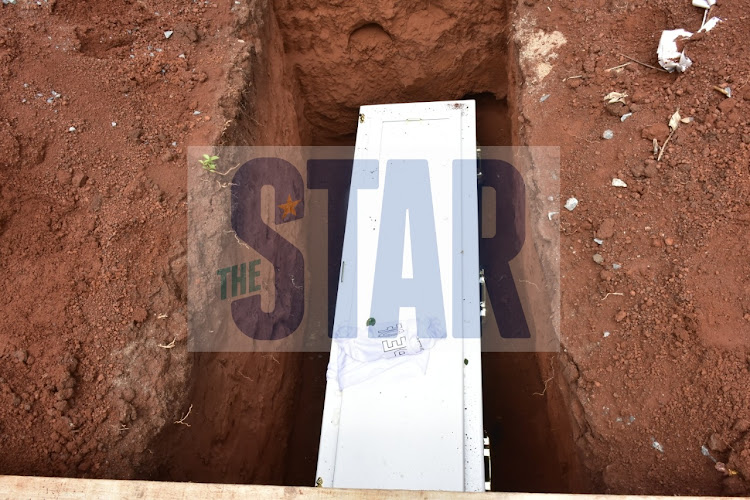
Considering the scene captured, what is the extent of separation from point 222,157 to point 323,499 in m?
2.11

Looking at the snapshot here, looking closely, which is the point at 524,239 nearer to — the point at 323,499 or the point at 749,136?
the point at 749,136

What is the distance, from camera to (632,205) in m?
2.87

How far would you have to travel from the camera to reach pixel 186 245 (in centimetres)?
299

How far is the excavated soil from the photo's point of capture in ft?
8.13

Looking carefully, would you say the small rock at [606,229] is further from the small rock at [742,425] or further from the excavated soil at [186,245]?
the small rock at [742,425]

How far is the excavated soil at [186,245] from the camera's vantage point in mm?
2477

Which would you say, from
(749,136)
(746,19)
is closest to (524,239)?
(749,136)

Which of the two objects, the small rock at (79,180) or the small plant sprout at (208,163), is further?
the small plant sprout at (208,163)

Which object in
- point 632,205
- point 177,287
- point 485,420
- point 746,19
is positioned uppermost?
point 746,19

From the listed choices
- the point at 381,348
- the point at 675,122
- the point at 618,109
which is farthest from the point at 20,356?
the point at 675,122

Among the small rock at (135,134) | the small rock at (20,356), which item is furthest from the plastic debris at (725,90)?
the small rock at (20,356)

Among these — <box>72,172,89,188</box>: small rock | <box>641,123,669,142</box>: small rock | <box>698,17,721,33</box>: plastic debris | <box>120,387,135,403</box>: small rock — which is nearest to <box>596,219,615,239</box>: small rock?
<box>641,123,669,142</box>: small rock

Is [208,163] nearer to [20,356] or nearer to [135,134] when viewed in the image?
[135,134]

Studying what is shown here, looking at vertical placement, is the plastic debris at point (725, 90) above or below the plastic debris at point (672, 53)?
below
